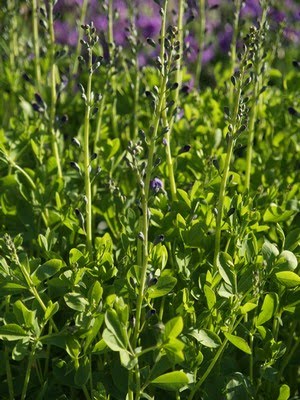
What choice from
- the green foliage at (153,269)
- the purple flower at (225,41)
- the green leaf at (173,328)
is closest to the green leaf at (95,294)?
the green foliage at (153,269)

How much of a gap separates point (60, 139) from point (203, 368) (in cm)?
136

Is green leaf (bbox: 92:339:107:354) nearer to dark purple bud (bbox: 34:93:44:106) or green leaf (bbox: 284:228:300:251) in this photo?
green leaf (bbox: 284:228:300:251)

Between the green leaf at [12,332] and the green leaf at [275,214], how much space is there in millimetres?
921

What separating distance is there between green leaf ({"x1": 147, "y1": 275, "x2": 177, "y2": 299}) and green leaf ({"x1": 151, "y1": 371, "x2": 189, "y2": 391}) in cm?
23

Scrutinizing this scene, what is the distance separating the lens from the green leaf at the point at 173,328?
155 centimetres

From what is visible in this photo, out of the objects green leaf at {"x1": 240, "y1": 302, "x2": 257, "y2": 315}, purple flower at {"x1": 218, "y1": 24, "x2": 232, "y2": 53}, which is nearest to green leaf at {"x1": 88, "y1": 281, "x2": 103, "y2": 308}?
green leaf at {"x1": 240, "y1": 302, "x2": 257, "y2": 315}

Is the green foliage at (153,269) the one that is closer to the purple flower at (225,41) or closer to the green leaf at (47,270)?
the green leaf at (47,270)

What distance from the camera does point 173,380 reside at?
1.61m

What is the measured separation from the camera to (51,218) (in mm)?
2348

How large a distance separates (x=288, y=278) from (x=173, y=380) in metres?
0.46

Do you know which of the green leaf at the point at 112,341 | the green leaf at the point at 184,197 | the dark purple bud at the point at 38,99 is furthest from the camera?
the dark purple bud at the point at 38,99

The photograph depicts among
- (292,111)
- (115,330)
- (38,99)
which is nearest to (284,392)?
(115,330)

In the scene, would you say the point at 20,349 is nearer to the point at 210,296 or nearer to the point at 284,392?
the point at 210,296

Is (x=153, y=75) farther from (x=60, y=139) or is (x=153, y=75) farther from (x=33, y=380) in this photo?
(x=33, y=380)
